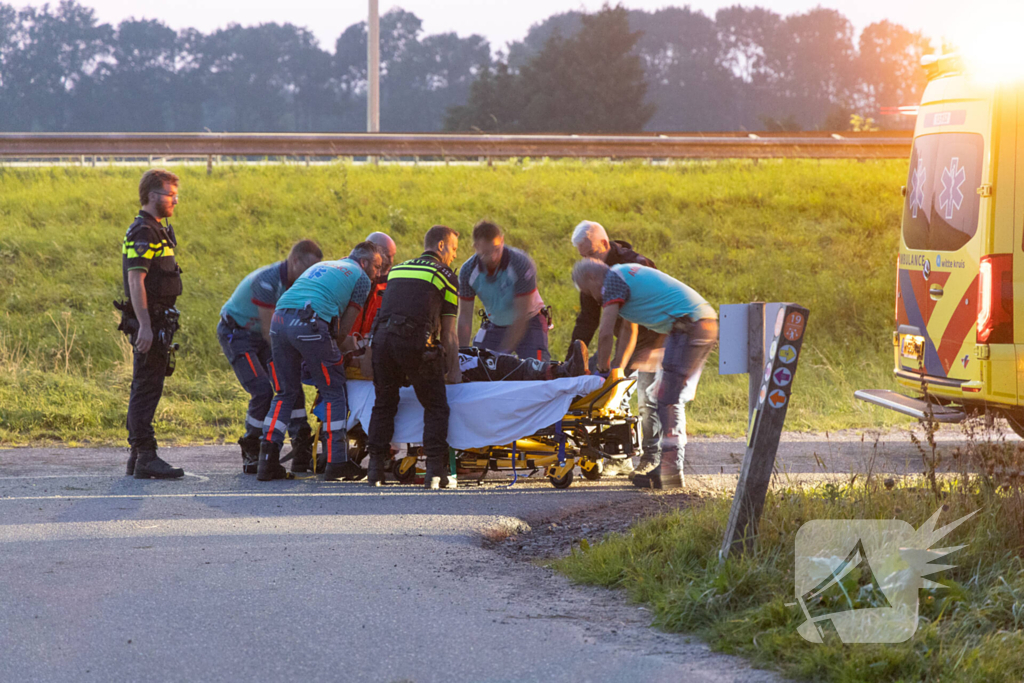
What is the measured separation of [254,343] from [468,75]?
169 ft

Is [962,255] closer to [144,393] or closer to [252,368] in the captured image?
[252,368]

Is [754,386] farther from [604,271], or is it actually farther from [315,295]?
[315,295]

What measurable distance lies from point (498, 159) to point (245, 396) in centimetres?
829

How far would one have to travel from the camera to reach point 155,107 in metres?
47.3

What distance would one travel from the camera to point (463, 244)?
50.5ft

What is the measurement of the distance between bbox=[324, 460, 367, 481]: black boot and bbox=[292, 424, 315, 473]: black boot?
38 cm

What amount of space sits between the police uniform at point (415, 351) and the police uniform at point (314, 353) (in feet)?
1.29

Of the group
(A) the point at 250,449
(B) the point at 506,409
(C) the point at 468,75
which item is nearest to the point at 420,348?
(B) the point at 506,409

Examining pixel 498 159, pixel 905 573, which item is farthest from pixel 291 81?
pixel 905 573

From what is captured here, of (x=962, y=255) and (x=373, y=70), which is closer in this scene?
(x=962, y=255)

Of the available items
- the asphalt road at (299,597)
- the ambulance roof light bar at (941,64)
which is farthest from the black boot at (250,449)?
the ambulance roof light bar at (941,64)

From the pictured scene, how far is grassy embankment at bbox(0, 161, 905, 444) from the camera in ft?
37.1

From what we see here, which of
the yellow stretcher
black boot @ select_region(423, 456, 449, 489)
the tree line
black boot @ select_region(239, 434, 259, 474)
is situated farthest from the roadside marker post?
the tree line

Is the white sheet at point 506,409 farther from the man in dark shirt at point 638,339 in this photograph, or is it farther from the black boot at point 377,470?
the man in dark shirt at point 638,339
